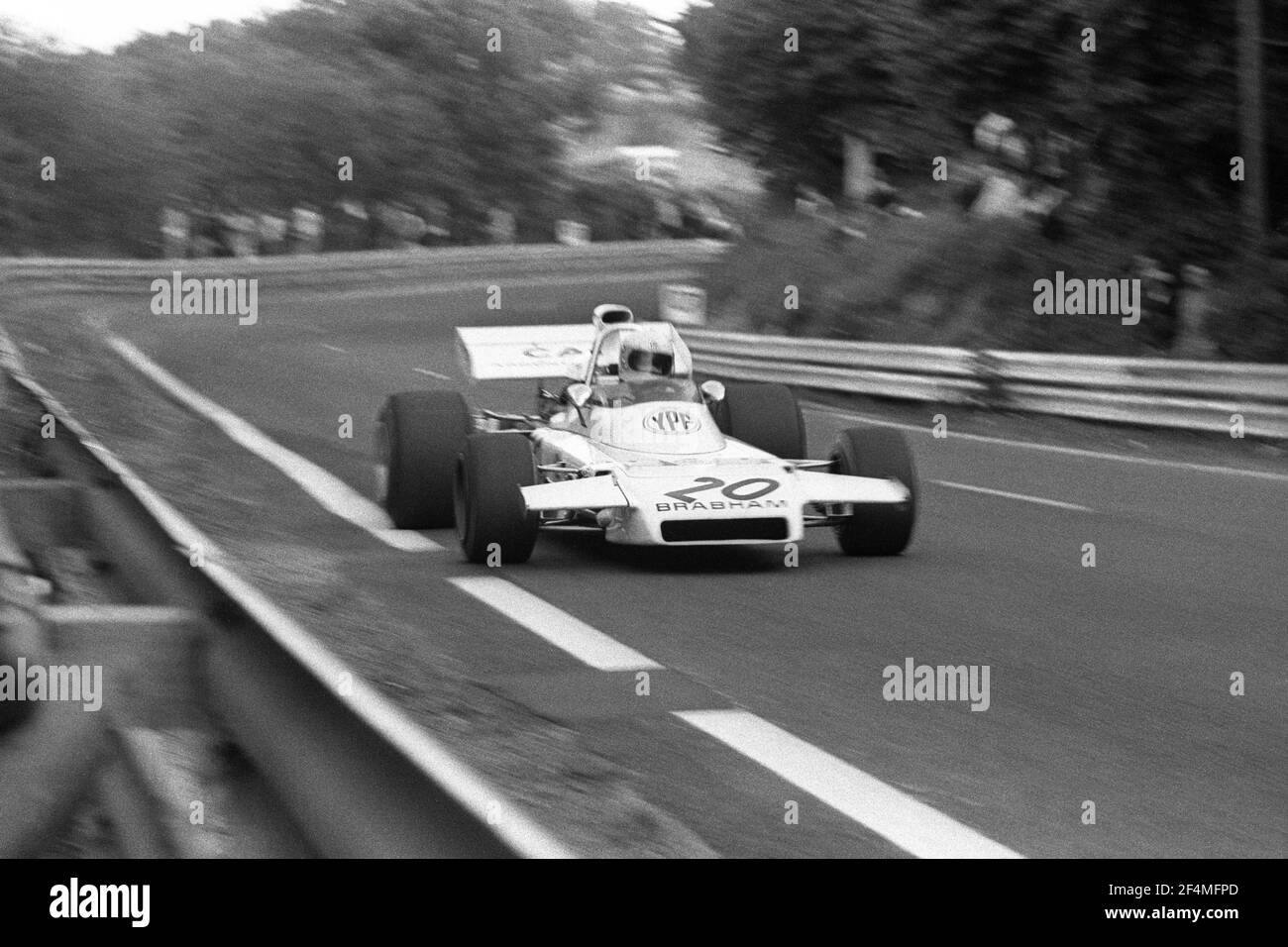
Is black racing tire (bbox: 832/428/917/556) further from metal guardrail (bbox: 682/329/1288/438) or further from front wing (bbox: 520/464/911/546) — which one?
metal guardrail (bbox: 682/329/1288/438)

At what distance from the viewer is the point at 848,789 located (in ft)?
18.6

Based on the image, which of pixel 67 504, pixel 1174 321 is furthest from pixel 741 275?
pixel 67 504

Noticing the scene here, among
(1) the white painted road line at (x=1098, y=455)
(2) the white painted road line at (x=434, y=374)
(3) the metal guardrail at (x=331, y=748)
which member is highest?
(2) the white painted road line at (x=434, y=374)

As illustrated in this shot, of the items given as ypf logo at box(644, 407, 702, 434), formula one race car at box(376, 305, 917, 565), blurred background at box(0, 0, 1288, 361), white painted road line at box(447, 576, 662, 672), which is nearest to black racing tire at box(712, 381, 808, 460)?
formula one race car at box(376, 305, 917, 565)

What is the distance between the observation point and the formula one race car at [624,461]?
32.0ft

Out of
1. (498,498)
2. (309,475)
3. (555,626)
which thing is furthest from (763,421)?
(555,626)

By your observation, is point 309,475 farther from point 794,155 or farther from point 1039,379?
point 794,155

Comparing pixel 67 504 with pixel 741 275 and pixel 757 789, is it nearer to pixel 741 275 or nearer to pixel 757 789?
pixel 757 789

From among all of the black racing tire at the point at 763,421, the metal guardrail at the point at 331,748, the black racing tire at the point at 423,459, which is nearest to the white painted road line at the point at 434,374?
the black racing tire at the point at 763,421

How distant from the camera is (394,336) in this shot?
31469 mm

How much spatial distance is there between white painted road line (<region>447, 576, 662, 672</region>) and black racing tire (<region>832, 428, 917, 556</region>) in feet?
6.30

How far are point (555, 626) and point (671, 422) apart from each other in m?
2.43

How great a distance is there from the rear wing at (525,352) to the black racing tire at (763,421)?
0.91 m

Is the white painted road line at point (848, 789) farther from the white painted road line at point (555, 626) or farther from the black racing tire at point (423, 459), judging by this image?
the black racing tire at point (423, 459)
